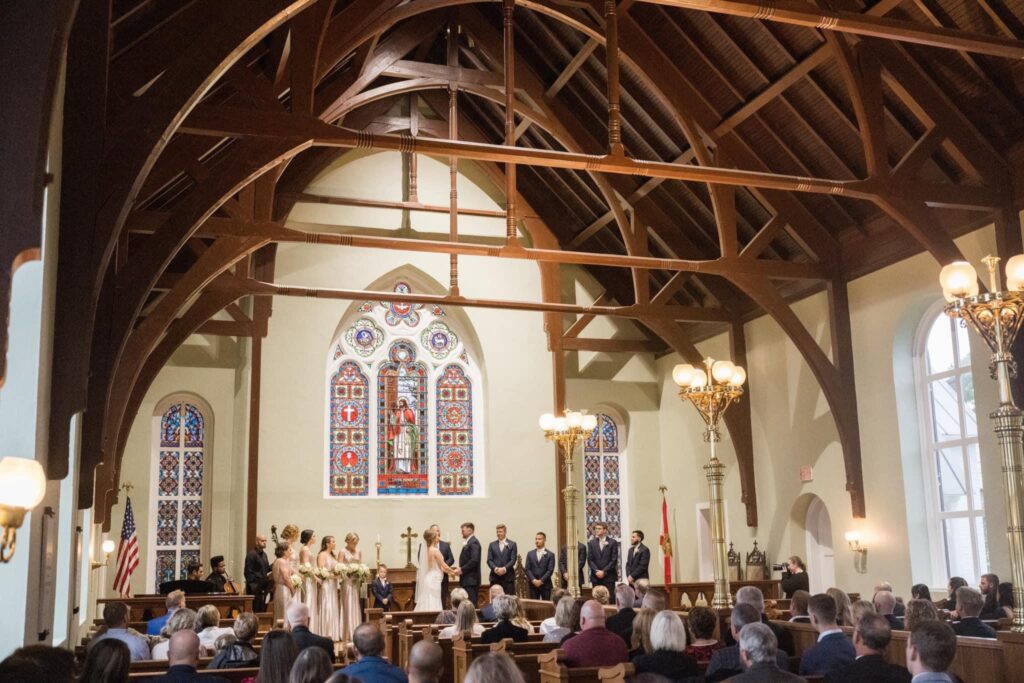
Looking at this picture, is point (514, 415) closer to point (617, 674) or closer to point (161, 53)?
point (161, 53)

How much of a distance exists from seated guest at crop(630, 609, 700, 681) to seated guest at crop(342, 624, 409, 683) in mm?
1313

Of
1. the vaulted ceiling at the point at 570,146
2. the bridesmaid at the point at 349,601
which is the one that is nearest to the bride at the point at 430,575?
the bridesmaid at the point at 349,601

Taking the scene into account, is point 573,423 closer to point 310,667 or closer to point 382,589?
point 382,589

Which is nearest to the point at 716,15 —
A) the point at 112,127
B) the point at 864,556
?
the point at 864,556

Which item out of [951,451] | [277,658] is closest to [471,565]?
[951,451]

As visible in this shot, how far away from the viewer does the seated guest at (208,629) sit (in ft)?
26.2

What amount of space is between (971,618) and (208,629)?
5.64m

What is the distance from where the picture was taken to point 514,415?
17844mm

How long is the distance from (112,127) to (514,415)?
11.6m

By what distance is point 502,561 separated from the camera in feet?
50.9

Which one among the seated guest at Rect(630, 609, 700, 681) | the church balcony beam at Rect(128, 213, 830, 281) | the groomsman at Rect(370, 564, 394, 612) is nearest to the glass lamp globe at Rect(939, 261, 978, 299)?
the seated guest at Rect(630, 609, 700, 681)

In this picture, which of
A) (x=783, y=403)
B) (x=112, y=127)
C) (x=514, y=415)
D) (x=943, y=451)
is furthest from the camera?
(x=514, y=415)

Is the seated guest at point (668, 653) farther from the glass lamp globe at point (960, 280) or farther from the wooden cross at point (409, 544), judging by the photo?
the wooden cross at point (409, 544)

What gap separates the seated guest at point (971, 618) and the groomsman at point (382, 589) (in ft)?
29.9
